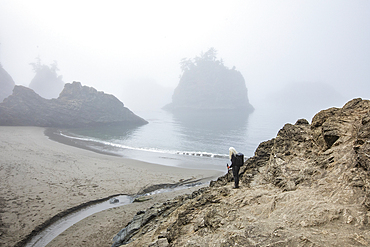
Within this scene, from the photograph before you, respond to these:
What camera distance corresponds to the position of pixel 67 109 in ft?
162

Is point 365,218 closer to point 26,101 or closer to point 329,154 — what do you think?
point 329,154

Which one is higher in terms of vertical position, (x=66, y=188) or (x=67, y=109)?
(x=67, y=109)

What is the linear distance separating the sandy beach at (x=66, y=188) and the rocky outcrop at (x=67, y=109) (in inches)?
1161

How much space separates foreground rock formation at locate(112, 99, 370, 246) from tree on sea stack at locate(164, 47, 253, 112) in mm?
117134

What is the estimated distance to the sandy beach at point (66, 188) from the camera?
25.9 ft

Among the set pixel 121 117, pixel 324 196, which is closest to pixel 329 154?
pixel 324 196

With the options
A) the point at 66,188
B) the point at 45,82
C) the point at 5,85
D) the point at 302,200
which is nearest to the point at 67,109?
the point at 66,188

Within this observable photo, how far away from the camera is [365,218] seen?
3.13 metres

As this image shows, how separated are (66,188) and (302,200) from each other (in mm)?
12542

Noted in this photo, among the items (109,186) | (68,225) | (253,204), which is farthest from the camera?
(109,186)

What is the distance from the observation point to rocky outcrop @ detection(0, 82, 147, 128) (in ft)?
142

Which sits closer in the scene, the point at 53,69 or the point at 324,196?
the point at 324,196

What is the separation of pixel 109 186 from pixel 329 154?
12.1 meters

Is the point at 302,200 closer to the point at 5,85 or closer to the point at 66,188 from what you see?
the point at 66,188
